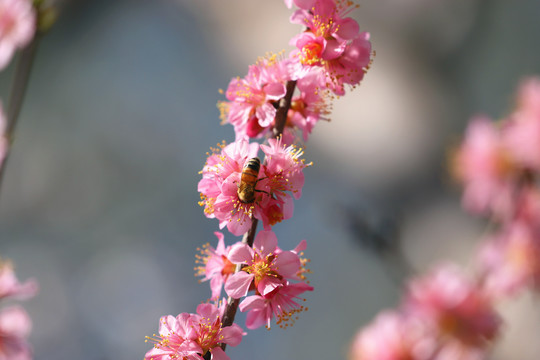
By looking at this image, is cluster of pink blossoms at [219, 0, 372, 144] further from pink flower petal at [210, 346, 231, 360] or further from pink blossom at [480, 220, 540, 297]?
pink blossom at [480, 220, 540, 297]

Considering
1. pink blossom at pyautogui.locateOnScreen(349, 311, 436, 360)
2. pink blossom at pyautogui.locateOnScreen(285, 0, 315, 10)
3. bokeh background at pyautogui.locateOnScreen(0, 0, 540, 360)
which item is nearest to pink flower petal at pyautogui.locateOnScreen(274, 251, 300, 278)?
pink blossom at pyautogui.locateOnScreen(285, 0, 315, 10)

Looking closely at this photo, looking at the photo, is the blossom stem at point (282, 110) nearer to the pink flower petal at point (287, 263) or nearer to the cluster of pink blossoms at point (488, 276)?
the pink flower petal at point (287, 263)

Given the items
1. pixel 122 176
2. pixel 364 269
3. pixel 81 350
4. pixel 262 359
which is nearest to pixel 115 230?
pixel 122 176

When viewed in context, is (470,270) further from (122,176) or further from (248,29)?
(122,176)

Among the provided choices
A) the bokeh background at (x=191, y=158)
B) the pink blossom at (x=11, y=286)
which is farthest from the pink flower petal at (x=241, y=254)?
the bokeh background at (x=191, y=158)

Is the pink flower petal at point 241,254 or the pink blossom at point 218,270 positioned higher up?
the pink blossom at point 218,270
